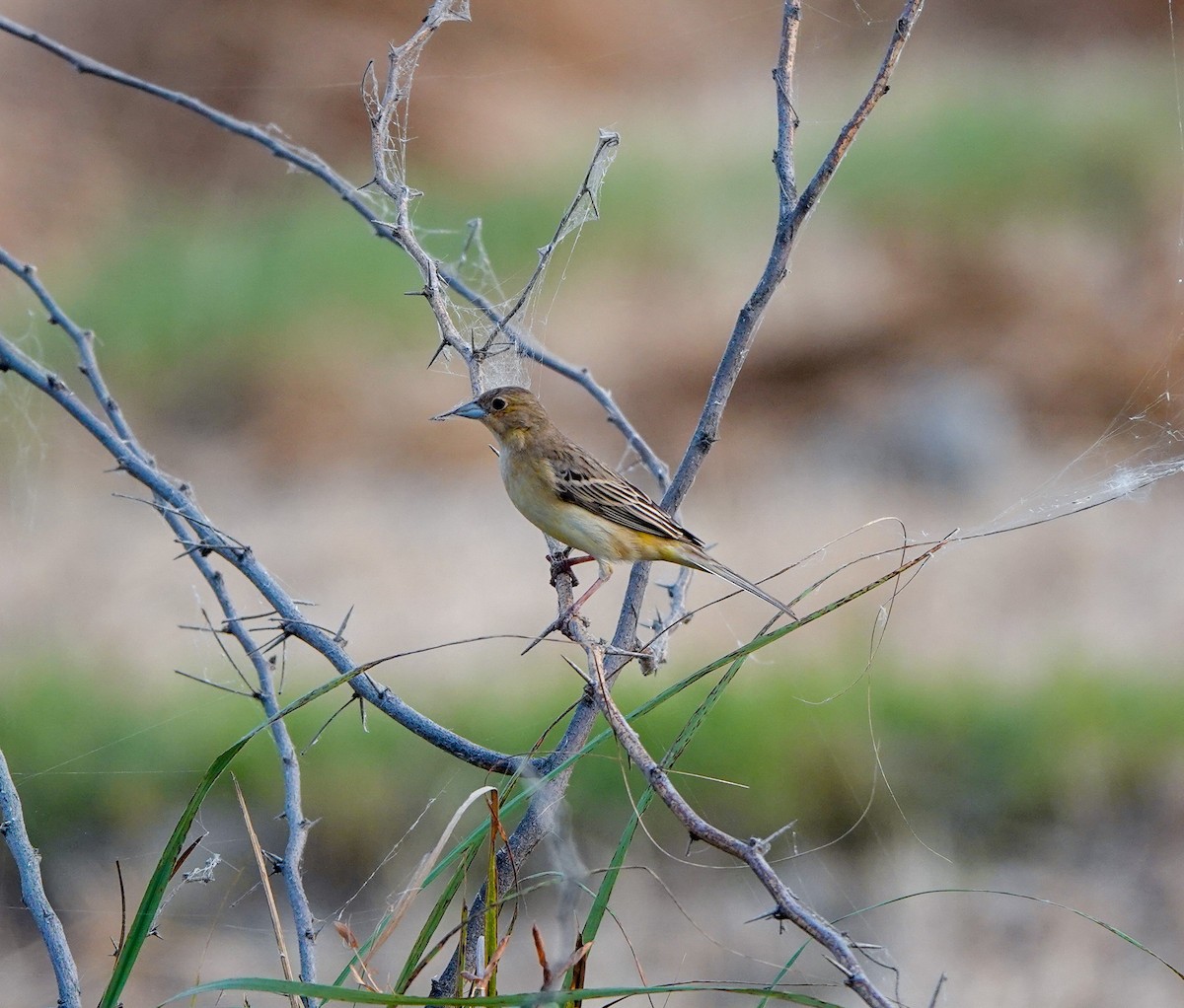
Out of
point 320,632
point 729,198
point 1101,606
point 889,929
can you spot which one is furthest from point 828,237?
point 320,632

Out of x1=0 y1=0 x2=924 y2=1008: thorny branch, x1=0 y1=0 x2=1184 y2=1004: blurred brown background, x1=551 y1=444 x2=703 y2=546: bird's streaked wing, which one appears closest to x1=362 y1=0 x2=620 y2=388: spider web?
x1=0 y1=0 x2=924 y2=1008: thorny branch

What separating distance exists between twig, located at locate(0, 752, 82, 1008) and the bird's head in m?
1.52

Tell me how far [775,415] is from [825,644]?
133 inches

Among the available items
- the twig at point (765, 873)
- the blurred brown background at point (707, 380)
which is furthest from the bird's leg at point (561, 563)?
the blurred brown background at point (707, 380)

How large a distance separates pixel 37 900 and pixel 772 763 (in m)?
5.04

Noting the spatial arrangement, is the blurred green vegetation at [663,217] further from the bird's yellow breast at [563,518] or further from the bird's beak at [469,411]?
the bird's beak at [469,411]

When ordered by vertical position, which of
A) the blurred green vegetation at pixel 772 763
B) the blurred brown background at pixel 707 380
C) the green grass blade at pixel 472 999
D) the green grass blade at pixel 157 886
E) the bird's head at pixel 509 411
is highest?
the blurred brown background at pixel 707 380

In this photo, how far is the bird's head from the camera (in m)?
3.16

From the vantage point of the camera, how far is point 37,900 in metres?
1.77

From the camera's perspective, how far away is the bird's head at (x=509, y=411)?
124 inches

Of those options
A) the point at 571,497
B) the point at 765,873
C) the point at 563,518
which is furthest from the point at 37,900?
the point at 571,497

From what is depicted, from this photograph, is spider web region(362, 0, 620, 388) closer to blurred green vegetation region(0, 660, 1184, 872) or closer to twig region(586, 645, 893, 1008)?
twig region(586, 645, 893, 1008)

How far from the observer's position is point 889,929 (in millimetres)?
6086

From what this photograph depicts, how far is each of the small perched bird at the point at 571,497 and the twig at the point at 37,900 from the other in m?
1.56
